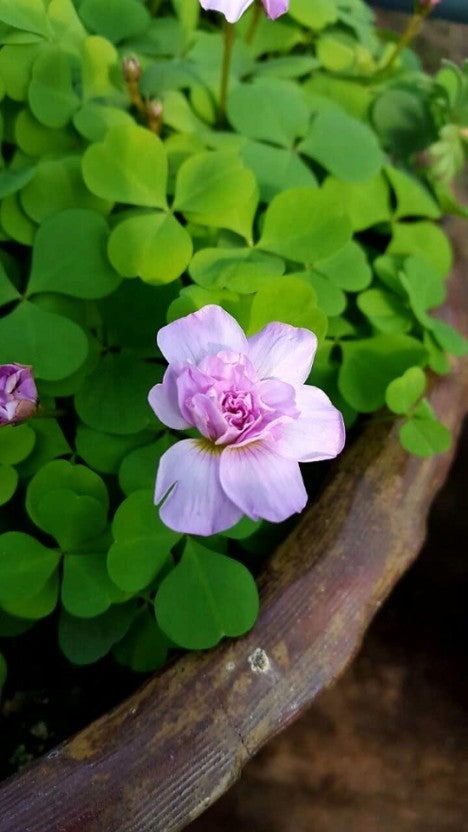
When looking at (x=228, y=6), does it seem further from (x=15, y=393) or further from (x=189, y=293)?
(x=15, y=393)

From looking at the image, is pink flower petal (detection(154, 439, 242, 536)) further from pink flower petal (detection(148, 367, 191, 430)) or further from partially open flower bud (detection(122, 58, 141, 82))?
partially open flower bud (detection(122, 58, 141, 82))

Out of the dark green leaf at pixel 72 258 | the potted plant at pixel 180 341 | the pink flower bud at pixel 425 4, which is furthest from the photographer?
the pink flower bud at pixel 425 4

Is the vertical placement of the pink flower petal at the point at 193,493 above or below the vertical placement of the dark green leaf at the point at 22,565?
above

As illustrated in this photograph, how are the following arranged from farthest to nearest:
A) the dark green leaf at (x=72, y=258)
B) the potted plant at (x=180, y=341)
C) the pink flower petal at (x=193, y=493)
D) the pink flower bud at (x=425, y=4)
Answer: the pink flower bud at (x=425, y=4) → the dark green leaf at (x=72, y=258) → the potted plant at (x=180, y=341) → the pink flower petal at (x=193, y=493)

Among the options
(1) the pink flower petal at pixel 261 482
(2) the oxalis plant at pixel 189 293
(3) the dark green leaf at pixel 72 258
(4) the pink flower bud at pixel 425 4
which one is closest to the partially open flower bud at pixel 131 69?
(2) the oxalis plant at pixel 189 293

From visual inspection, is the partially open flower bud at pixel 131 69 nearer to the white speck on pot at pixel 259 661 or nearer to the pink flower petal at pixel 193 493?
the pink flower petal at pixel 193 493

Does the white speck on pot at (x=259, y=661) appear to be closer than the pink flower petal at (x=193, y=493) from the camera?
No

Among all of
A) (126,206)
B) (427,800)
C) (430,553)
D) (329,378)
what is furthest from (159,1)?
(427,800)
